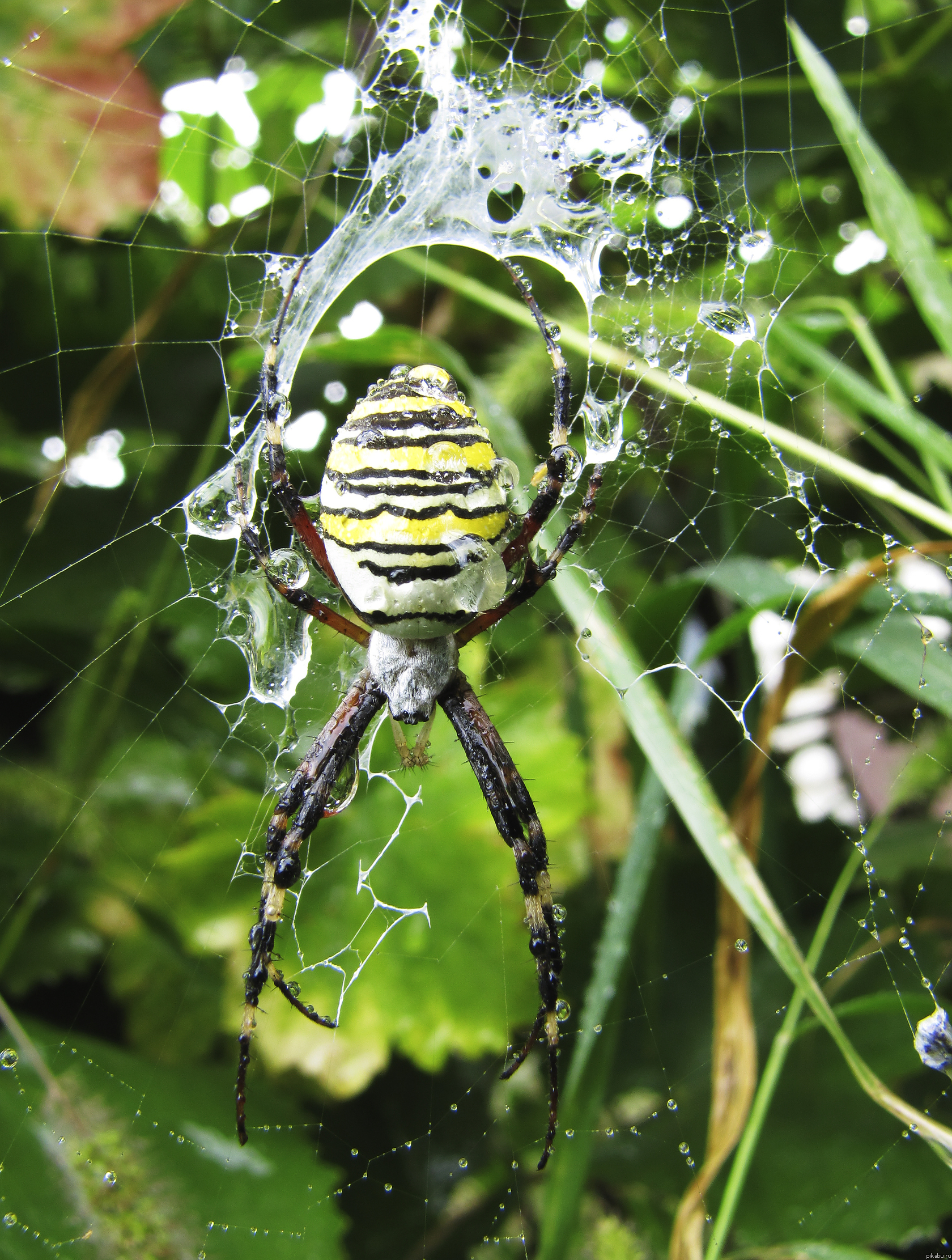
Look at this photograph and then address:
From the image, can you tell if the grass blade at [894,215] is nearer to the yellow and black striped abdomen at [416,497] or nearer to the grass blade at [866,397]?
the grass blade at [866,397]

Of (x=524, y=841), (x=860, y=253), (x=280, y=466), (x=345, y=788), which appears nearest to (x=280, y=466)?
(x=280, y=466)

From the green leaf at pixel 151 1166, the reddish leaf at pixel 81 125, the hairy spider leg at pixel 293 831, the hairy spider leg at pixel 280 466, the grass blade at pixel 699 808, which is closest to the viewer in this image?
the grass blade at pixel 699 808

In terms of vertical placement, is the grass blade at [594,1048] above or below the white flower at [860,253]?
below

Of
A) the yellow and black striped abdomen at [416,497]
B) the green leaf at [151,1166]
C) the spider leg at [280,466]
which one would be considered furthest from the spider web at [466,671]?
the yellow and black striped abdomen at [416,497]

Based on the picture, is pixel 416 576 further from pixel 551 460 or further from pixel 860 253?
pixel 860 253

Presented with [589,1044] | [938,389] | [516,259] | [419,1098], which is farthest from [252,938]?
[938,389]

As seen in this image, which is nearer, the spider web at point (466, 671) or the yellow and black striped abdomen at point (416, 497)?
the yellow and black striped abdomen at point (416, 497)

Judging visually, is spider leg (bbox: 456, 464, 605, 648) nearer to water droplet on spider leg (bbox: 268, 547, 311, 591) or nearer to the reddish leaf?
water droplet on spider leg (bbox: 268, 547, 311, 591)
